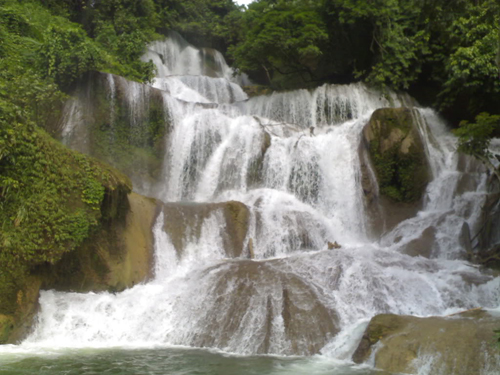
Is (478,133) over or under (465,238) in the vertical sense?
over

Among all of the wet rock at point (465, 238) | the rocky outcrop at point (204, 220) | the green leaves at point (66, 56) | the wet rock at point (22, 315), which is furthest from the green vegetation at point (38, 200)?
the wet rock at point (465, 238)

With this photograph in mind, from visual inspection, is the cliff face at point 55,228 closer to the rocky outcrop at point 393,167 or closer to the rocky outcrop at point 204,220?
the rocky outcrop at point 204,220

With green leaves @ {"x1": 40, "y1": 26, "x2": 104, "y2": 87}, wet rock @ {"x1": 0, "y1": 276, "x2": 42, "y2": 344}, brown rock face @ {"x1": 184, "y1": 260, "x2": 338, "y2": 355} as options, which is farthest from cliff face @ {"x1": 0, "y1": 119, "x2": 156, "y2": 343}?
green leaves @ {"x1": 40, "y1": 26, "x2": 104, "y2": 87}

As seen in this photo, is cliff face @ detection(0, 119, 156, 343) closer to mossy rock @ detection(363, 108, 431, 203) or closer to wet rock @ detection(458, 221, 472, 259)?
wet rock @ detection(458, 221, 472, 259)

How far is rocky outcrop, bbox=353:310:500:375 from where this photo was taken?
6559 millimetres

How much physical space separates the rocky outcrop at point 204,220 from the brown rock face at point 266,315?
2831 mm

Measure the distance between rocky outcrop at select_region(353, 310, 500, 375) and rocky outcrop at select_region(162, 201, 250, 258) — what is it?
5890mm

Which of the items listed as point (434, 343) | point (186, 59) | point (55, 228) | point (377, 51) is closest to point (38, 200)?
point (55, 228)

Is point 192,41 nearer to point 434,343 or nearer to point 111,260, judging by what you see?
point 111,260

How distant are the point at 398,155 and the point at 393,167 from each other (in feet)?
1.46

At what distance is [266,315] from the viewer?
8953 mm

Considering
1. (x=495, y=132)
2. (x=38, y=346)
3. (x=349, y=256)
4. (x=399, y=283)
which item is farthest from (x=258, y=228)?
(x=495, y=132)

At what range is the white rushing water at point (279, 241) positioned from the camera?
9.18 meters

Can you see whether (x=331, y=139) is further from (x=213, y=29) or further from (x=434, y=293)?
(x=213, y=29)
